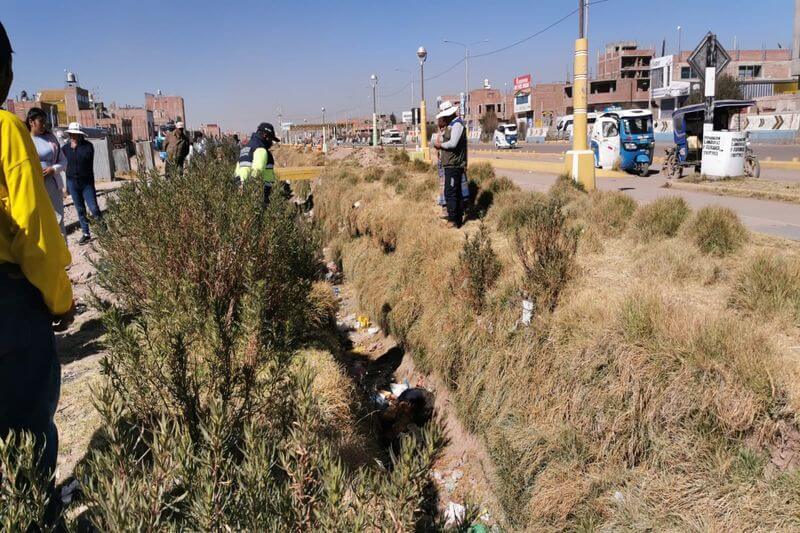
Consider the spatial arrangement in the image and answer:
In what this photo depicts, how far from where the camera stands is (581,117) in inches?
431

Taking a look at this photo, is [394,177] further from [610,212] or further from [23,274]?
[23,274]

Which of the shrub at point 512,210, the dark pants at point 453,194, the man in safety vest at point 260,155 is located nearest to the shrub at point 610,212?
the shrub at point 512,210

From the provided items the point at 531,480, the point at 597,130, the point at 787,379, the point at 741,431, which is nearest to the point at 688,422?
the point at 741,431

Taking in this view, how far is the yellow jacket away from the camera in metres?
1.99

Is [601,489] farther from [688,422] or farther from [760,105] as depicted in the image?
[760,105]

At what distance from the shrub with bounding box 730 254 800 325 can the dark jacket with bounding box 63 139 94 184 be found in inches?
349

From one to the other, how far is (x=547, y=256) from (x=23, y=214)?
3981 mm

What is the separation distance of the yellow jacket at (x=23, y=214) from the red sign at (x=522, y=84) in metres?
95.3

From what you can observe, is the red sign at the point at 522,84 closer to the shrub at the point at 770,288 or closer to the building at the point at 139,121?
the building at the point at 139,121

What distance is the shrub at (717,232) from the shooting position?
5.58 m

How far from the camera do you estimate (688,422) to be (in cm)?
332

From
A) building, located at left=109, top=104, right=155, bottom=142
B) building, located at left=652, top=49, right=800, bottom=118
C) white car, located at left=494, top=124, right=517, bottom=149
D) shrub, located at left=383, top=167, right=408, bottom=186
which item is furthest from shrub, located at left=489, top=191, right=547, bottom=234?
building, located at left=109, top=104, right=155, bottom=142

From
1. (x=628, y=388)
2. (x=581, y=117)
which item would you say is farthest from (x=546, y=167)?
(x=628, y=388)

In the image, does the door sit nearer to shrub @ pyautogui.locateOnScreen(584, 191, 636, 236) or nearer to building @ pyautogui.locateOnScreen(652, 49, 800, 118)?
shrub @ pyautogui.locateOnScreen(584, 191, 636, 236)
